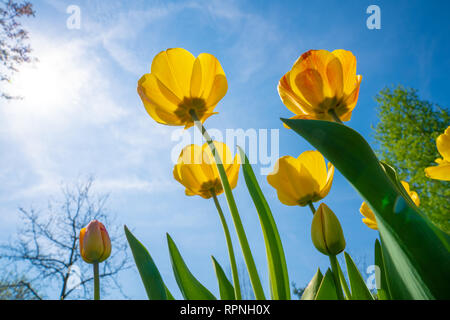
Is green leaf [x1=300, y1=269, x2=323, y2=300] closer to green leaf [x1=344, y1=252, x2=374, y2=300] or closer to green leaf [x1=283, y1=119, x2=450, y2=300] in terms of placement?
green leaf [x1=344, y1=252, x2=374, y2=300]

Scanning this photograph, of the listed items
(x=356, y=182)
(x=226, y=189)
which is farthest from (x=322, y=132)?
(x=226, y=189)

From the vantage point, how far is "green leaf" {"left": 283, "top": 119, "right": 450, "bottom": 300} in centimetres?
34

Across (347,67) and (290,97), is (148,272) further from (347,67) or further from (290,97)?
(347,67)

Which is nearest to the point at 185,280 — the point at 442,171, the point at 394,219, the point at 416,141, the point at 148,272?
the point at 148,272

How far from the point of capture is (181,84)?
0.65m

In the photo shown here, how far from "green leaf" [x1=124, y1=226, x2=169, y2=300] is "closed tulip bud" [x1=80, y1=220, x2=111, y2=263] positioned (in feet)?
0.32

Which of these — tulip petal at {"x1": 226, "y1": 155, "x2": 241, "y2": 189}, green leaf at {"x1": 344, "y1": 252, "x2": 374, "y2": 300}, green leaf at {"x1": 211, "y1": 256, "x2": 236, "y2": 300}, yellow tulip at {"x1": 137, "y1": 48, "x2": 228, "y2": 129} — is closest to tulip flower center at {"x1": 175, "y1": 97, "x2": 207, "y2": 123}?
yellow tulip at {"x1": 137, "y1": 48, "x2": 228, "y2": 129}

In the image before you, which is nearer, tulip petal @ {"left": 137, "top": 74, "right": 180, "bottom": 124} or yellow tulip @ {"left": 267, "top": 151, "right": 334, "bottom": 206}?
tulip petal @ {"left": 137, "top": 74, "right": 180, "bottom": 124}

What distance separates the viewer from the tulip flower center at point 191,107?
673 mm

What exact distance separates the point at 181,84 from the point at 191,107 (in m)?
0.05

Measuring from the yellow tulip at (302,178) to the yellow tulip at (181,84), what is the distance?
232 millimetres

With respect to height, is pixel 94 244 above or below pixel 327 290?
above
